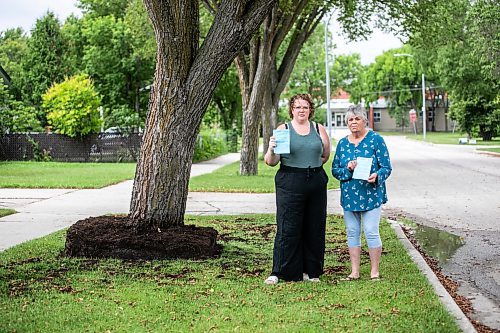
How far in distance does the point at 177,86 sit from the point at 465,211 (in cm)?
789

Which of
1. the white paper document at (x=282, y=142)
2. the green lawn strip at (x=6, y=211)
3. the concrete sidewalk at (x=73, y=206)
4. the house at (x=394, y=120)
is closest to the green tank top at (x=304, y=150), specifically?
the white paper document at (x=282, y=142)

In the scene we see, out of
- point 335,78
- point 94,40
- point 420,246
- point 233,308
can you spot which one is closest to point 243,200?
point 420,246

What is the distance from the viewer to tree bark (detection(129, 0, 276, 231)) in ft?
30.7

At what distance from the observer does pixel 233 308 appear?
21.4 feet

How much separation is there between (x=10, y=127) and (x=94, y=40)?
46.5ft

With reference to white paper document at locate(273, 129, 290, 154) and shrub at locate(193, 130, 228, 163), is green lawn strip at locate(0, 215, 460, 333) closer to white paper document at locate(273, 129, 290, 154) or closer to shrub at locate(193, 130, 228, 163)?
A: white paper document at locate(273, 129, 290, 154)

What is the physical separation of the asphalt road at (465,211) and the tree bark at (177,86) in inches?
133

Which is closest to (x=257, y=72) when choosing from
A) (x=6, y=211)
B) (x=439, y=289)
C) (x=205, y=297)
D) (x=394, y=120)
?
(x=6, y=211)

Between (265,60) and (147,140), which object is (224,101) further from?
(147,140)

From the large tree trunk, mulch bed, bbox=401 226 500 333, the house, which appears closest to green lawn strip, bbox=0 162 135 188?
the large tree trunk

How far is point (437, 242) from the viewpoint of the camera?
11594 millimetres

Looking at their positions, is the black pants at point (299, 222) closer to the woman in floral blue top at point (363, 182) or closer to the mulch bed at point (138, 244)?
the woman in floral blue top at point (363, 182)

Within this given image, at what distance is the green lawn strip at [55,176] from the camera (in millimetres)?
21469

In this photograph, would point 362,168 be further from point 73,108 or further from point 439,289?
point 73,108
